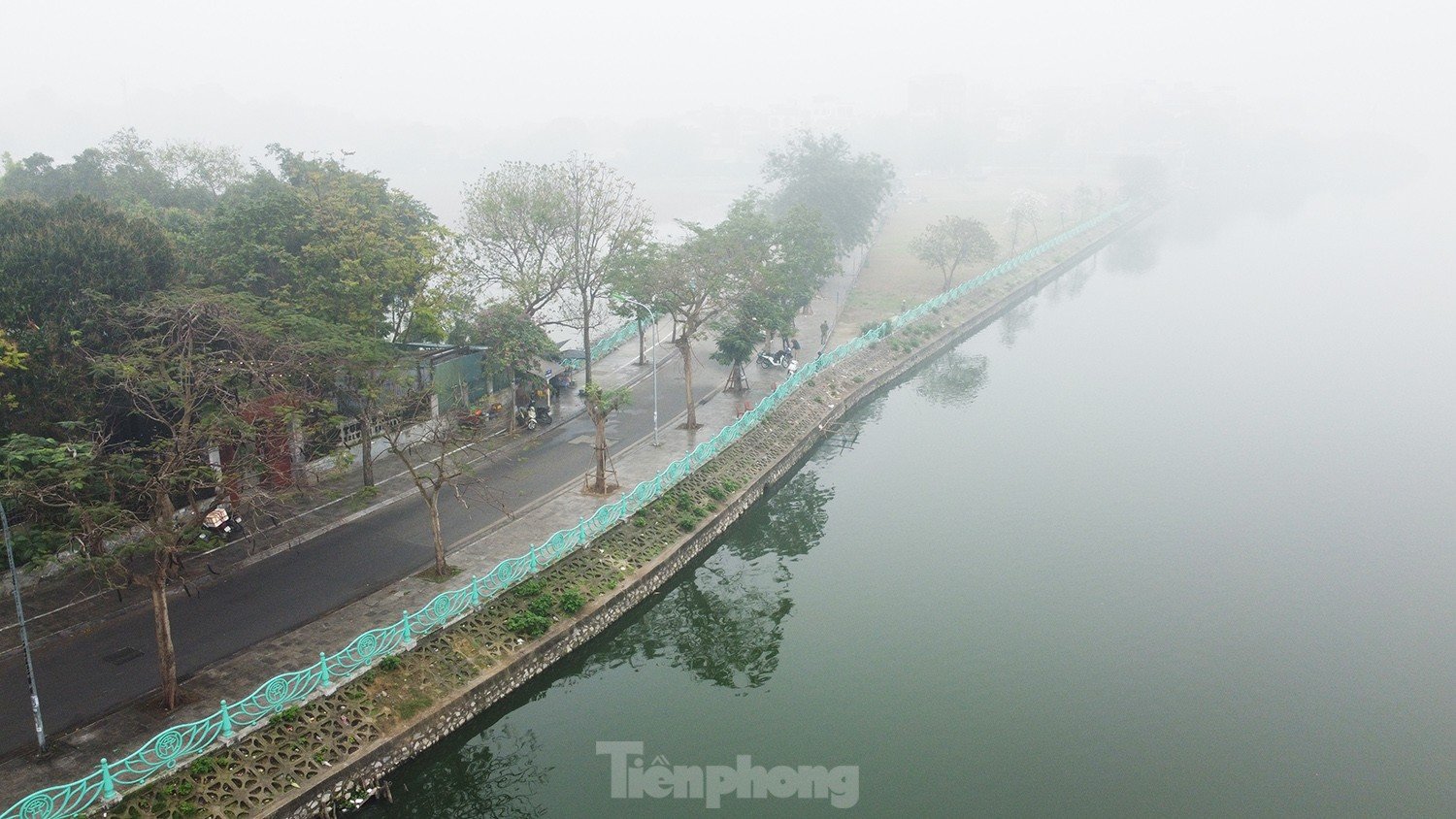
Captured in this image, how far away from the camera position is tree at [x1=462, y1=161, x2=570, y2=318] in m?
32.8

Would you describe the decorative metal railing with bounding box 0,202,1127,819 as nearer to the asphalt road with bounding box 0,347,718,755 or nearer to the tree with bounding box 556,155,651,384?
the asphalt road with bounding box 0,347,718,755

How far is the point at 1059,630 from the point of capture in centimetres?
2294

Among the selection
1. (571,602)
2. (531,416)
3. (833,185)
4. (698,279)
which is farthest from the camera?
(833,185)

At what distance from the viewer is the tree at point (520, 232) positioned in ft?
108

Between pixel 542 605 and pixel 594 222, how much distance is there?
1728cm

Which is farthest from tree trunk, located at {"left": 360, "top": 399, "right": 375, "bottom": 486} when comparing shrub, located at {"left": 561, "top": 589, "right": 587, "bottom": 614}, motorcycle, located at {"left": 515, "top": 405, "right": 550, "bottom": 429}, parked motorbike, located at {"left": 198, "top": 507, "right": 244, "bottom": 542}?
shrub, located at {"left": 561, "top": 589, "right": 587, "bottom": 614}

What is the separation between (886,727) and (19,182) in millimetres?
40711

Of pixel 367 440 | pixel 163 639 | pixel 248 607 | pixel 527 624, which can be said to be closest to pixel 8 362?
pixel 248 607

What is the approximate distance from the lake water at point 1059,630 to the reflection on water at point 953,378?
0.57 meters

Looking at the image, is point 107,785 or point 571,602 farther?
point 571,602

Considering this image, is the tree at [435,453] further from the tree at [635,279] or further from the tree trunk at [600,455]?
the tree at [635,279]

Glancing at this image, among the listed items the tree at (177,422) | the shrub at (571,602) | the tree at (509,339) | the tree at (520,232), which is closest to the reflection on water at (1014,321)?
the tree at (520,232)

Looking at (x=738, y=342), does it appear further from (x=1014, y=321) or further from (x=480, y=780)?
(x=1014, y=321)

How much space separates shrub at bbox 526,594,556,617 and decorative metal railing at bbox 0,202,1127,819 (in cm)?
67
